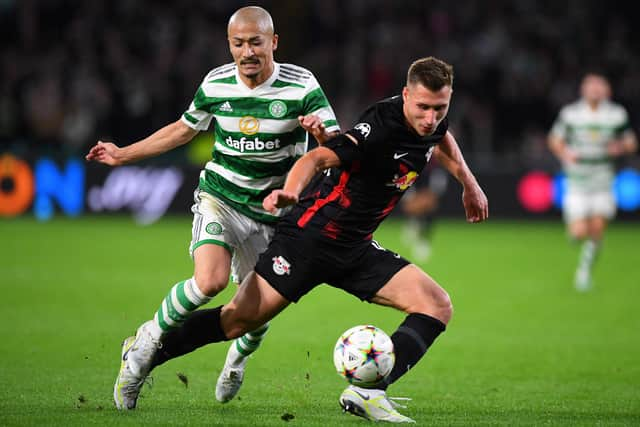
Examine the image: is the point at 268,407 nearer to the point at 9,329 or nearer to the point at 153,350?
the point at 153,350

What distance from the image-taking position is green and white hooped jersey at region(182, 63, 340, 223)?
235 inches

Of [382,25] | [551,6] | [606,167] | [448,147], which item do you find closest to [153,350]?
[448,147]

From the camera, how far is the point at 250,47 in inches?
231

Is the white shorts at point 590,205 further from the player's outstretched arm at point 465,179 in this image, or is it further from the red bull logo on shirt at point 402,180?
the red bull logo on shirt at point 402,180

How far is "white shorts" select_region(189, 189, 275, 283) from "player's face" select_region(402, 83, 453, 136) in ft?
4.10

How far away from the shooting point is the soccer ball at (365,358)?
532 cm

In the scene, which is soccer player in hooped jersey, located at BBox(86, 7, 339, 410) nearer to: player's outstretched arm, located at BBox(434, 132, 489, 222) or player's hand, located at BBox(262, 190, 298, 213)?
player's outstretched arm, located at BBox(434, 132, 489, 222)

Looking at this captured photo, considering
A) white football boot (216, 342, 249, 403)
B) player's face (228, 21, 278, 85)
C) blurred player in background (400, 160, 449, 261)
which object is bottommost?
blurred player in background (400, 160, 449, 261)

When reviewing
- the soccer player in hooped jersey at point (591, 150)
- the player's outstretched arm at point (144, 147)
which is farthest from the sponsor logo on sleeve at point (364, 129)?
the soccer player in hooped jersey at point (591, 150)

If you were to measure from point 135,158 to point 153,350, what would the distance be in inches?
44.7

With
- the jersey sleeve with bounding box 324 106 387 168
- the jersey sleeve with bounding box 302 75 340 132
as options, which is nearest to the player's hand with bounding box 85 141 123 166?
the jersey sleeve with bounding box 302 75 340 132

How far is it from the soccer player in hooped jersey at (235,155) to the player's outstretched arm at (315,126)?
0.38 feet

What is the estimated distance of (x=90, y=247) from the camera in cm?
1547

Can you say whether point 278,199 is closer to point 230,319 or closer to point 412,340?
point 230,319
